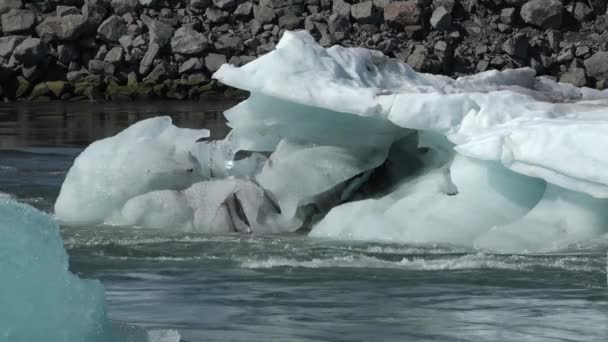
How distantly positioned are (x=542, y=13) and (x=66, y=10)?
12281mm

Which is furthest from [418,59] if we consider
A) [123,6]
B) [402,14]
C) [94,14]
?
[94,14]

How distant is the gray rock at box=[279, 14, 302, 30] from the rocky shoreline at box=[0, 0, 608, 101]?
1.6 inches

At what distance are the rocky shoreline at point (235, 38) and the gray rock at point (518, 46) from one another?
4 cm

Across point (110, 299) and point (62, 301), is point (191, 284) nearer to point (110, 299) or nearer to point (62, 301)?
point (110, 299)

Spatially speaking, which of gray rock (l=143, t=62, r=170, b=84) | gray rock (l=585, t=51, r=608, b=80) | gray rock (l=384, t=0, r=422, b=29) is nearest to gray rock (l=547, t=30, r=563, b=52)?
gray rock (l=585, t=51, r=608, b=80)

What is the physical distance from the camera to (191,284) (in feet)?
27.9

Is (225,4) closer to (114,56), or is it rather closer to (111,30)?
(111,30)

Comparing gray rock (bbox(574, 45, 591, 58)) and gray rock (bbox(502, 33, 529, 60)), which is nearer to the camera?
gray rock (bbox(502, 33, 529, 60))

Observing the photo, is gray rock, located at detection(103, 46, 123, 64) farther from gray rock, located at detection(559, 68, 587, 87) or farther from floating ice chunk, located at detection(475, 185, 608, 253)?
floating ice chunk, located at detection(475, 185, 608, 253)

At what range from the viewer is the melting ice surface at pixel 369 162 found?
9727mm

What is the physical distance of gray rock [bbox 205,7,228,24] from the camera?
38.5 m

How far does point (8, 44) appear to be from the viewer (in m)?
35.8

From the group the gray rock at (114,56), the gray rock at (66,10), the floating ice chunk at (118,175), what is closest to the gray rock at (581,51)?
the gray rock at (114,56)

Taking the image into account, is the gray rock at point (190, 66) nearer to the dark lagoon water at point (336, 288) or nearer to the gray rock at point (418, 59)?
the gray rock at point (418, 59)
